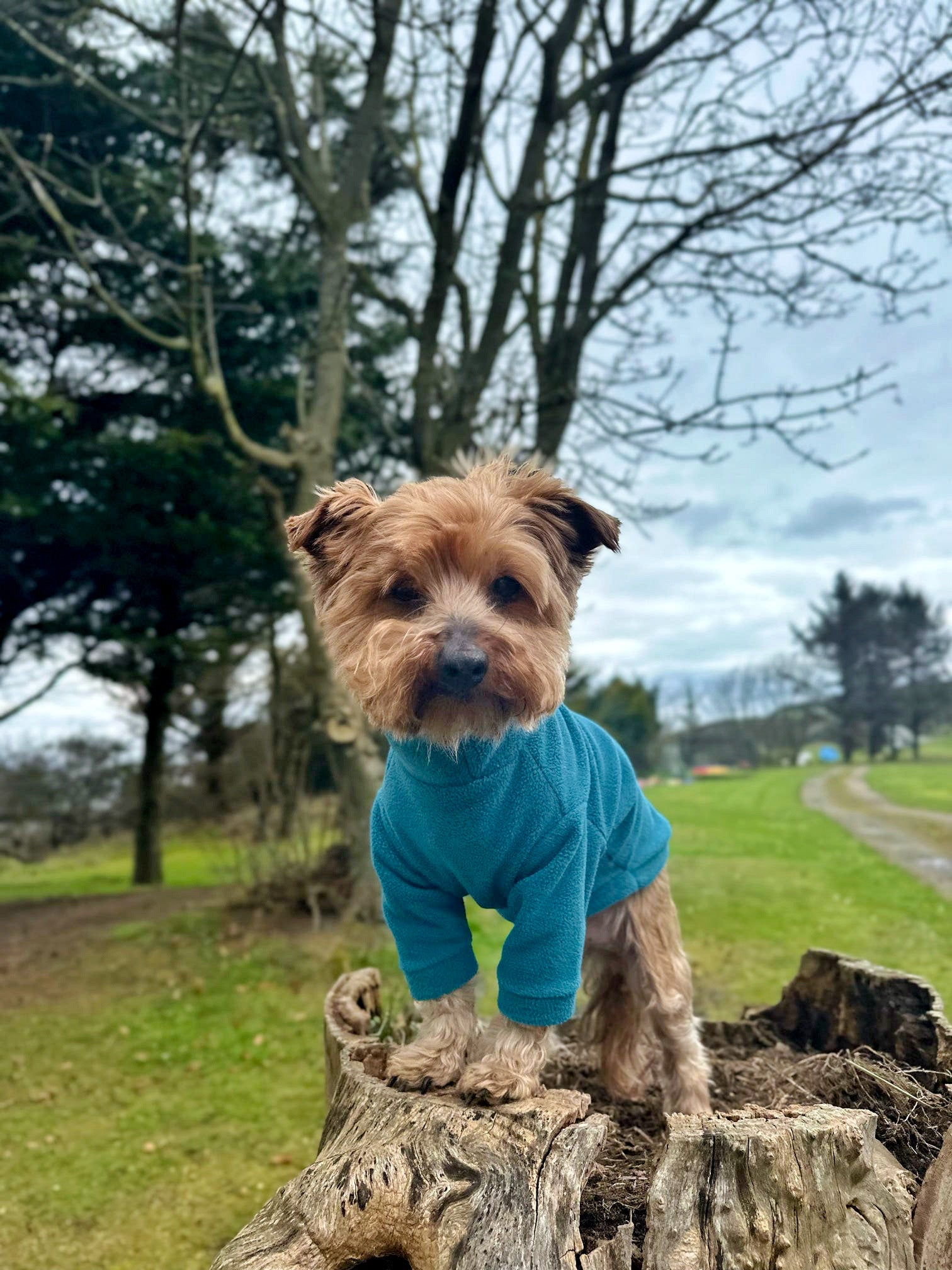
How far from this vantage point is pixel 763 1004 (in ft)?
14.8

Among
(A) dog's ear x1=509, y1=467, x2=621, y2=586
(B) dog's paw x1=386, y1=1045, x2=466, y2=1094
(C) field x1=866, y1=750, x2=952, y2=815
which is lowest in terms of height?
(B) dog's paw x1=386, y1=1045, x2=466, y2=1094

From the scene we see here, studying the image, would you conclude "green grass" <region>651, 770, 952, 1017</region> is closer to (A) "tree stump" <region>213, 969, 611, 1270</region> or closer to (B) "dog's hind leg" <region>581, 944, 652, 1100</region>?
(B) "dog's hind leg" <region>581, 944, 652, 1100</region>

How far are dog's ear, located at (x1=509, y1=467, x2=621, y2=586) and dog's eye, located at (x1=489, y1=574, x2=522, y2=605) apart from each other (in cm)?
21

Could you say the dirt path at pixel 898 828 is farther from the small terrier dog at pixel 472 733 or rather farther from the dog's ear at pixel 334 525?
the dog's ear at pixel 334 525

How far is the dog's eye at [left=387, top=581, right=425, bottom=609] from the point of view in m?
2.68

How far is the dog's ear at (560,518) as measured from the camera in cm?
281

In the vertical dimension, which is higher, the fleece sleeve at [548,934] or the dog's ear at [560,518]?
the dog's ear at [560,518]

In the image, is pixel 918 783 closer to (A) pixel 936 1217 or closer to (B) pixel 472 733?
(A) pixel 936 1217

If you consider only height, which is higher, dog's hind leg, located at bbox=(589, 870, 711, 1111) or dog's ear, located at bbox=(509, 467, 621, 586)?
dog's ear, located at bbox=(509, 467, 621, 586)

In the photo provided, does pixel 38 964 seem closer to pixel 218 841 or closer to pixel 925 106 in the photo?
pixel 218 841

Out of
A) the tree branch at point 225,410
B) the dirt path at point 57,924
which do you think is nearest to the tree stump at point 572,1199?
the tree branch at point 225,410

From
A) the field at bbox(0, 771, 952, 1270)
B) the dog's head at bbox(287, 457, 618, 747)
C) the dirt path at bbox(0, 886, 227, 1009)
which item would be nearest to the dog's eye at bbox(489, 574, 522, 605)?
the dog's head at bbox(287, 457, 618, 747)

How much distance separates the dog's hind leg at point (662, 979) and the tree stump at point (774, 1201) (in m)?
0.85

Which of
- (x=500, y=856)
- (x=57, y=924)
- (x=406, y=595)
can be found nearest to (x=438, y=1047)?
(x=500, y=856)
